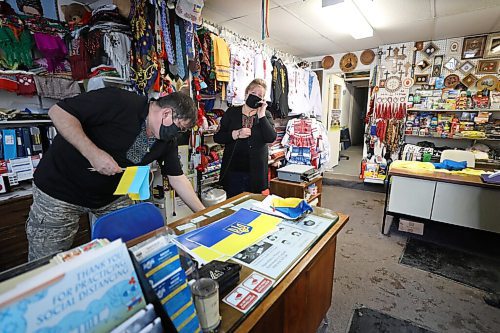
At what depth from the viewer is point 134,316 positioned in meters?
0.49

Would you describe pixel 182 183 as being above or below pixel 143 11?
below

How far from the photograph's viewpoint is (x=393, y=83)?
4516 mm

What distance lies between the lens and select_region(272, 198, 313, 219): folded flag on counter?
1404 mm

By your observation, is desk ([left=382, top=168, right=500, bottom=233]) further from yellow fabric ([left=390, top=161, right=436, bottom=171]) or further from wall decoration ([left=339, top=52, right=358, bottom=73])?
wall decoration ([left=339, top=52, right=358, bottom=73])

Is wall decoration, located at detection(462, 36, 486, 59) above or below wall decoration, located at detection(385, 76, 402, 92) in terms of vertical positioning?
above

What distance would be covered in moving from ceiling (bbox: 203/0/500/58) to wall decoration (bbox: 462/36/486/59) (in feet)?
0.48

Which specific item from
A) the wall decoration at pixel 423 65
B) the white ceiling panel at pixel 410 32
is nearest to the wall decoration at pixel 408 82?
the wall decoration at pixel 423 65

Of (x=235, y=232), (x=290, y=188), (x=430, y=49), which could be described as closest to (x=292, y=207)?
(x=235, y=232)

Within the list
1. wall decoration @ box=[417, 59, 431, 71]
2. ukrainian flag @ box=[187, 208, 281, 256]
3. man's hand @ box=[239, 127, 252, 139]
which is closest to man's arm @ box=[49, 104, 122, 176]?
ukrainian flag @ box=[187, 208, 281, 256]

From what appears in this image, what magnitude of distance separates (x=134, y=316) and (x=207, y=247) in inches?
23.7

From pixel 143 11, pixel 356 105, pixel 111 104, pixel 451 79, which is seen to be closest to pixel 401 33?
pixel 451 79

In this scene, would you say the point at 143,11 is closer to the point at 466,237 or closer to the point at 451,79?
the point at 466,237

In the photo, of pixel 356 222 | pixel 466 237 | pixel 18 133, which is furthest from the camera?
pixel 356 222

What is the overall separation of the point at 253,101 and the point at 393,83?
11.9 feet
